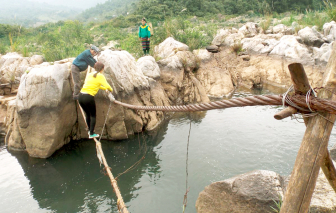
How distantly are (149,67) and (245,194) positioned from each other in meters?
5.40

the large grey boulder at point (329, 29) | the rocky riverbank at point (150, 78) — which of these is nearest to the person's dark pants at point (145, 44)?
the rocky riverbank at point (150, 78)

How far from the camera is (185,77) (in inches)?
Result: 351

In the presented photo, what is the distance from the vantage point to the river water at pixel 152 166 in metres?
4.19

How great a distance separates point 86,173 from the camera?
5.03m

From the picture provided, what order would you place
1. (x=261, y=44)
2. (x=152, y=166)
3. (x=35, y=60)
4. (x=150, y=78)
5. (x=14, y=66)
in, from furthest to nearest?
(x=261, y=44)
(x=35, y=60)
(x=14, y=66)
(x=150, y=78)
(x=152, y=166)

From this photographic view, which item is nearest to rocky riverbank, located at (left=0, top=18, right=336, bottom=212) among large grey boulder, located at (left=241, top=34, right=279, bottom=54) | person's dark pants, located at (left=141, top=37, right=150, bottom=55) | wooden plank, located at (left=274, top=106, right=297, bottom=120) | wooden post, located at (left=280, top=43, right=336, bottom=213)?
large grey boulder, located at (left=241, top=34, right=279, bottom=54)

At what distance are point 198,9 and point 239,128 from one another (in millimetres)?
25048

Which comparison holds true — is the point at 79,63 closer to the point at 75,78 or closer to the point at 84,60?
the point at 84,60

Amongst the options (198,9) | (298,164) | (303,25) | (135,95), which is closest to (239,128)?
(135,95)

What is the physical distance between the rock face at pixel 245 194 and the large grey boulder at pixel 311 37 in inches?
358

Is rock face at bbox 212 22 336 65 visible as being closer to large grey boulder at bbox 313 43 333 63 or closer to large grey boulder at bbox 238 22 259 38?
large grey boulder at bbox 313 43 333 63

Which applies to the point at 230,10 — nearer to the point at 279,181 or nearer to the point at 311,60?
the point at 311,60

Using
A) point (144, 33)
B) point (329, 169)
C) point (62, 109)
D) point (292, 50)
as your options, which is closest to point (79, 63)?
point (62, 109)

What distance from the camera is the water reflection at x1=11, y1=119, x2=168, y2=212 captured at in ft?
13.8
